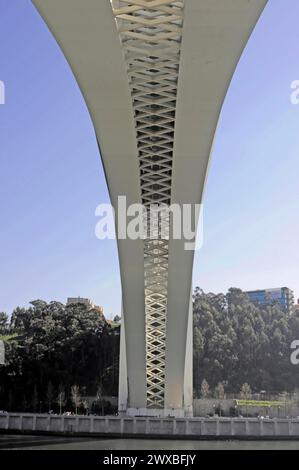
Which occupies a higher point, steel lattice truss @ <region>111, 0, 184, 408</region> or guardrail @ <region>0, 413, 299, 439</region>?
steel lattice truss @ <region>111, 0, 184, 408</region>

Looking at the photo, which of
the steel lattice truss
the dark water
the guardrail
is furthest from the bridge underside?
the guardrail

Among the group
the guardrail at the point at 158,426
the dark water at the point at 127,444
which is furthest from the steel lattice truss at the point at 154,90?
the guardrail at the point at 158,426

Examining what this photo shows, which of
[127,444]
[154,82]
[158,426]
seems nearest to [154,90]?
[154,82]

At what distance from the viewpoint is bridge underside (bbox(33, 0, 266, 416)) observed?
349 inches

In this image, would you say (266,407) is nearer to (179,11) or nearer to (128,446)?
(128,446)

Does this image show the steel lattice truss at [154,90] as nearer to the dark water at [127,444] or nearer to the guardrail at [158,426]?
the dark water at [127,444]

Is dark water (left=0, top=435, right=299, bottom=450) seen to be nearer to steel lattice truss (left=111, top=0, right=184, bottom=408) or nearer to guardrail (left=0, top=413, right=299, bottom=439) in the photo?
guardrail (left=0, top=413, right=299, bottom=439)

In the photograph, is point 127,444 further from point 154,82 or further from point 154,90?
point 154,82

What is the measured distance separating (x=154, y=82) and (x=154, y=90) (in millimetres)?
282

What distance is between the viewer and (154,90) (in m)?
12.3

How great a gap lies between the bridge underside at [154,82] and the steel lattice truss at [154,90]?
2 centimetres

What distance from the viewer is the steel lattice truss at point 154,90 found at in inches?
396

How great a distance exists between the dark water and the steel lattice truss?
682 cm
